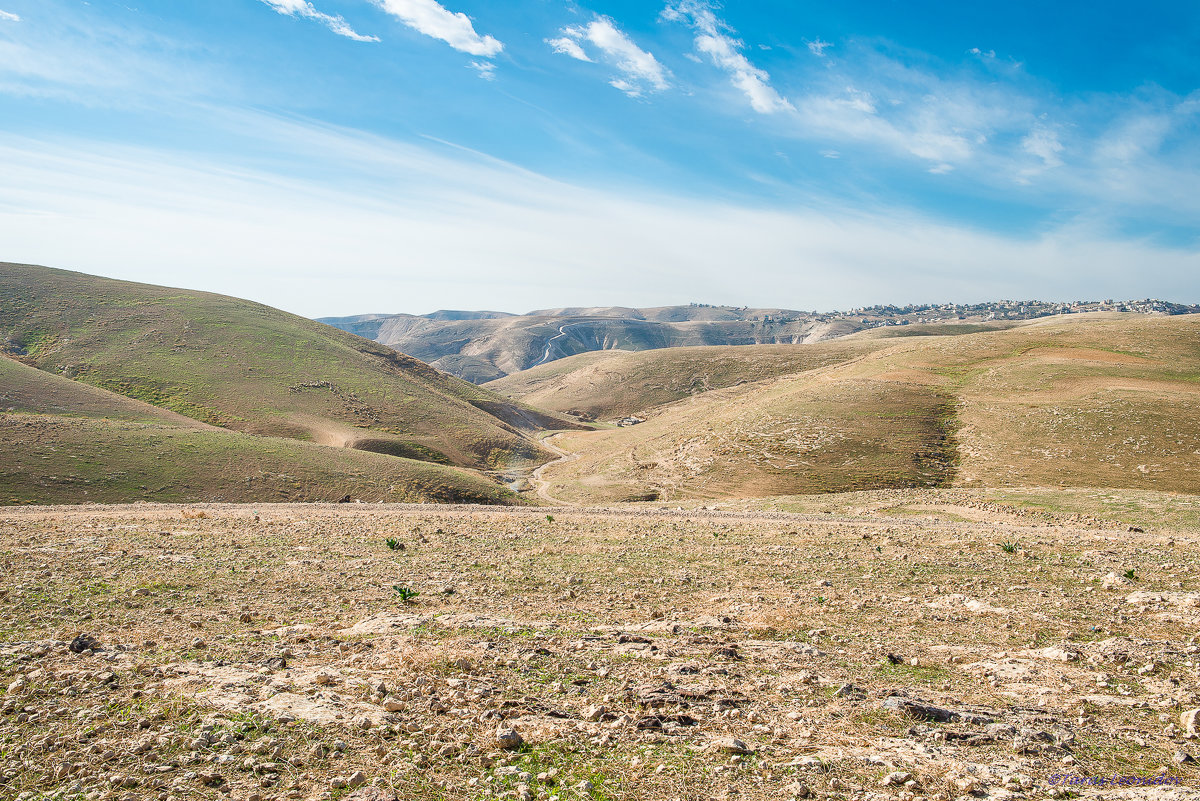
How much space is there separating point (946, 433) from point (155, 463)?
171 ft

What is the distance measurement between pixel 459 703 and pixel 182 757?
9.09 ft

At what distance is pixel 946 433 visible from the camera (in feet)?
144

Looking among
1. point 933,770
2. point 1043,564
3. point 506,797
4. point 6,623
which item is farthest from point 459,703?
point 1043,564

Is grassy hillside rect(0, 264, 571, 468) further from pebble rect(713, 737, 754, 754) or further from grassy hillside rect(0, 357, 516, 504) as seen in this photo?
pebble rect(713, 737, 754, 754)

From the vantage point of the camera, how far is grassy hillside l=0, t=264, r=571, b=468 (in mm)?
56562

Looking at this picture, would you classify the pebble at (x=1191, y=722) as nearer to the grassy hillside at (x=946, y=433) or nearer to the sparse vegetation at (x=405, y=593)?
the sparse vegetation at (x=405, y=593)

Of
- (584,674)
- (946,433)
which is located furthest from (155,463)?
(946,433)

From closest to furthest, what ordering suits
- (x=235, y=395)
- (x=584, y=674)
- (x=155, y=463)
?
(x=584, y=674) → (x=155, y=463) → (x=235, y=395)

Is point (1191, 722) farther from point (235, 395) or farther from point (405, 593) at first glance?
point (235, 395)

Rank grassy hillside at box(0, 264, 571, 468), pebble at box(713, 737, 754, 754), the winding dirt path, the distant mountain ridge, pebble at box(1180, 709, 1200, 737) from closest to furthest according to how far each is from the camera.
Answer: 1. pebble at box(713, 737, 754, 754)
2. pebble at box(1180, 709, 1200, 737)
3. the distant mountain ridge
4. the winding dirt path
5. grassy hillside at box(0, 264, 571, 468)

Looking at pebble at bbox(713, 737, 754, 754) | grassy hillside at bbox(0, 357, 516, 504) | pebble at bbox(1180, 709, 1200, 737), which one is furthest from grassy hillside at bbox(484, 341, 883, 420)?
pebble at bbox(713, 737, 754, 754)

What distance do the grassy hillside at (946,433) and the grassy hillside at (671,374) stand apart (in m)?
52.7

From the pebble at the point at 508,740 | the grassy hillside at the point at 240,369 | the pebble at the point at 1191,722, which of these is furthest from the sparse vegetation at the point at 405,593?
the grassy hillside at the point at 240,369

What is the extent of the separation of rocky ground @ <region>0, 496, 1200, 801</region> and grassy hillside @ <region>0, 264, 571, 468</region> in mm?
41743
